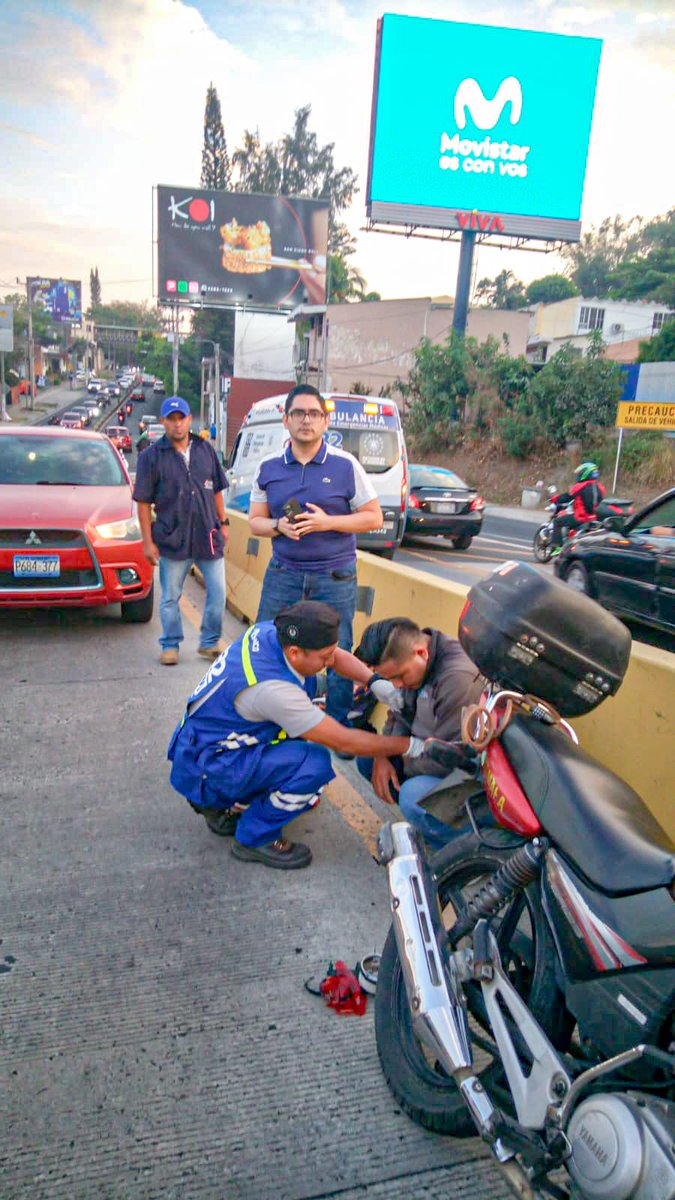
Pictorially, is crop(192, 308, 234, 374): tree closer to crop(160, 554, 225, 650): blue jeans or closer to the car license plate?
the car license plate

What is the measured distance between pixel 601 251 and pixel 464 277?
53.4 m

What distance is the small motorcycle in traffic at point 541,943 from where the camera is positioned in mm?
1486

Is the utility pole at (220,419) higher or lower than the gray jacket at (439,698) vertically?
lower

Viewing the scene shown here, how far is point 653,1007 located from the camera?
150cm

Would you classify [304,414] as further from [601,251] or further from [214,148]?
[601,251]

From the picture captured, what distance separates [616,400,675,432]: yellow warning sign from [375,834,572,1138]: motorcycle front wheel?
69.3 ft

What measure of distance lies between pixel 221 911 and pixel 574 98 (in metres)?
35.5

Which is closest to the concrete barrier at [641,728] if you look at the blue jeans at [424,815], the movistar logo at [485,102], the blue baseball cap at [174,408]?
the blue jeans at [424,815]

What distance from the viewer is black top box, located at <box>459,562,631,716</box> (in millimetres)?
2068

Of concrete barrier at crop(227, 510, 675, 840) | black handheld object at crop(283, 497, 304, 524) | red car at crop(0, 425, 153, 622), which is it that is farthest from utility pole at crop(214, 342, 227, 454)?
concrete barrier at crop(227, 510, 675, 840)

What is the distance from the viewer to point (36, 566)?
5875mm

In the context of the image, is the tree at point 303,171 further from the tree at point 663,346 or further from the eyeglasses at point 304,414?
the eyeglasses at point 304,414

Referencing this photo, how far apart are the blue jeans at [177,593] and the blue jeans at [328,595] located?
5.11ft

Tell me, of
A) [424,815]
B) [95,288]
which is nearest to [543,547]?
[424,815]
